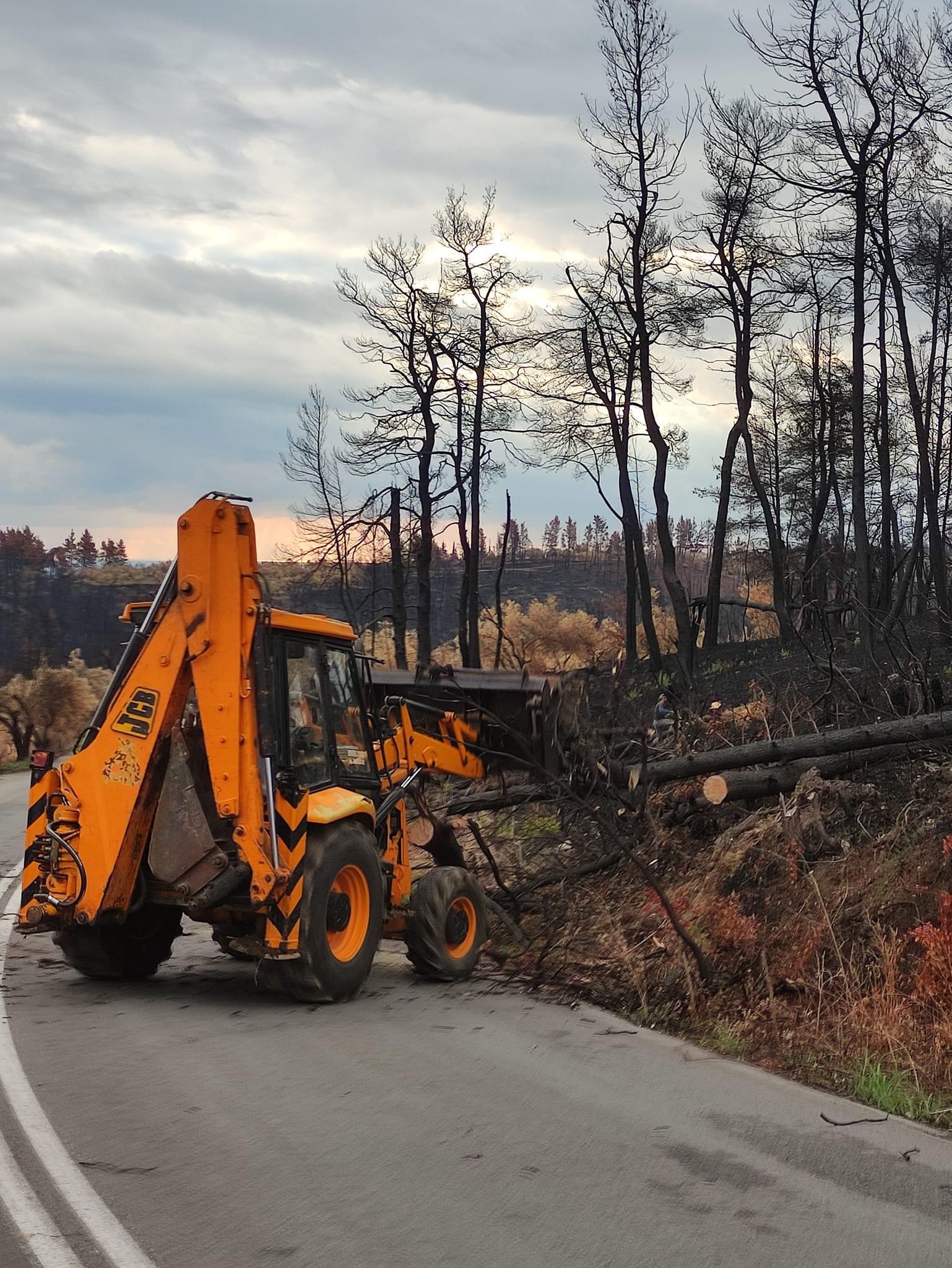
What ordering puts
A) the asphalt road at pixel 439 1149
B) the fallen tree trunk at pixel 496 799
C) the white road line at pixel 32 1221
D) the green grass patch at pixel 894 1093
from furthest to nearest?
the fallen tree trunk at pixel 496 799 < the green grass patch at pixel 894 1093 < the asphalt road at pixel 439 1149 < the white road line at pixel 32 1221

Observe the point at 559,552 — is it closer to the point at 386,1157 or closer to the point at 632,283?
the point at 632,283

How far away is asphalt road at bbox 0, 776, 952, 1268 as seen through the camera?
446 centimetres

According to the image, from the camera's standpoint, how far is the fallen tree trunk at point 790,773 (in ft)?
36.6

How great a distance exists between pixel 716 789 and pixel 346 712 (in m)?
3.69

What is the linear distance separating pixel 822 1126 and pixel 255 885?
12.6 feet

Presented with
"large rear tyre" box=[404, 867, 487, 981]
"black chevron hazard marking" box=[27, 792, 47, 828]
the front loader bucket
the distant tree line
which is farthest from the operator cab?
the distant tree line

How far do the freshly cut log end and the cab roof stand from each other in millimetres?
3768

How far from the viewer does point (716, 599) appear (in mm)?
33938

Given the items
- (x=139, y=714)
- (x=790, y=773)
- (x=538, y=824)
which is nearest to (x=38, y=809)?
(x=139, y=714)

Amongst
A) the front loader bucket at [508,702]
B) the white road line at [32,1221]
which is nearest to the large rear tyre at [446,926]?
the front loader bucket at [508,702]

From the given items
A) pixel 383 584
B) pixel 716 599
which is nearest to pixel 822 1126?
pixel 716 599

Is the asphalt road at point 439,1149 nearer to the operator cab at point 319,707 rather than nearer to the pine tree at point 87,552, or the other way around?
the operator cab at point 319,707

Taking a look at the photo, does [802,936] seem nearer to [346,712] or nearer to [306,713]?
[346,712]

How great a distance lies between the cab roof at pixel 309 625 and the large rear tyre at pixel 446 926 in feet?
6.82
